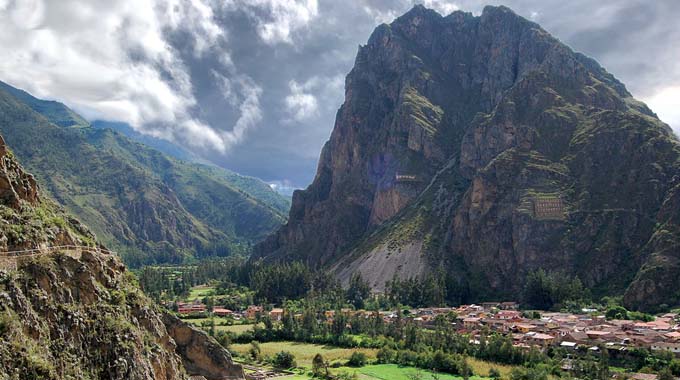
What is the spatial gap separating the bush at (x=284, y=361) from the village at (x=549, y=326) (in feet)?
122

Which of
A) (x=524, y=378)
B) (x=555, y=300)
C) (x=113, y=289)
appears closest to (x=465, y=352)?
(x=524, y=378)

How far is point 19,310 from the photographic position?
1239 inches

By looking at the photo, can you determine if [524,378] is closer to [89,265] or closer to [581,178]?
[89,265]

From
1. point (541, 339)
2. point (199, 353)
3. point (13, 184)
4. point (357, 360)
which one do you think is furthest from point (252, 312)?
point (13, 184)

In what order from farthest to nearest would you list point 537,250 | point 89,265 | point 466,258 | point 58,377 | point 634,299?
point 466,258, point 537,250, point 634,299, point 89,265, point 58,377

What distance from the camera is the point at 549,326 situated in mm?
116250

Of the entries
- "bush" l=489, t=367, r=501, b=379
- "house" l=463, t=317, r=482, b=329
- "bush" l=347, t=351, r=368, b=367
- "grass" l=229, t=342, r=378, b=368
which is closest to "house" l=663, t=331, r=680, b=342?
"bush" l=489, t=367, r=501, b=379

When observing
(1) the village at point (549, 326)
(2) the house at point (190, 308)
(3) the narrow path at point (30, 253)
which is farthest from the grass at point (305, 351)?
(3) the narrow path at point (30, 253)

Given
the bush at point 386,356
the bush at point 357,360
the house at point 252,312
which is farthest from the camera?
the house at point 252,312

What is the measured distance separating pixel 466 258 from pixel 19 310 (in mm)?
177544

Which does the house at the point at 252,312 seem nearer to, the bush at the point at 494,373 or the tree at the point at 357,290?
the tree at the point at 357,290

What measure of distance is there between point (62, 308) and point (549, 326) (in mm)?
103231

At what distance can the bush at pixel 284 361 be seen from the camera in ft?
313

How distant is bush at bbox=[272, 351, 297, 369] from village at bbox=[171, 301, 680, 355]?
1462 inches
